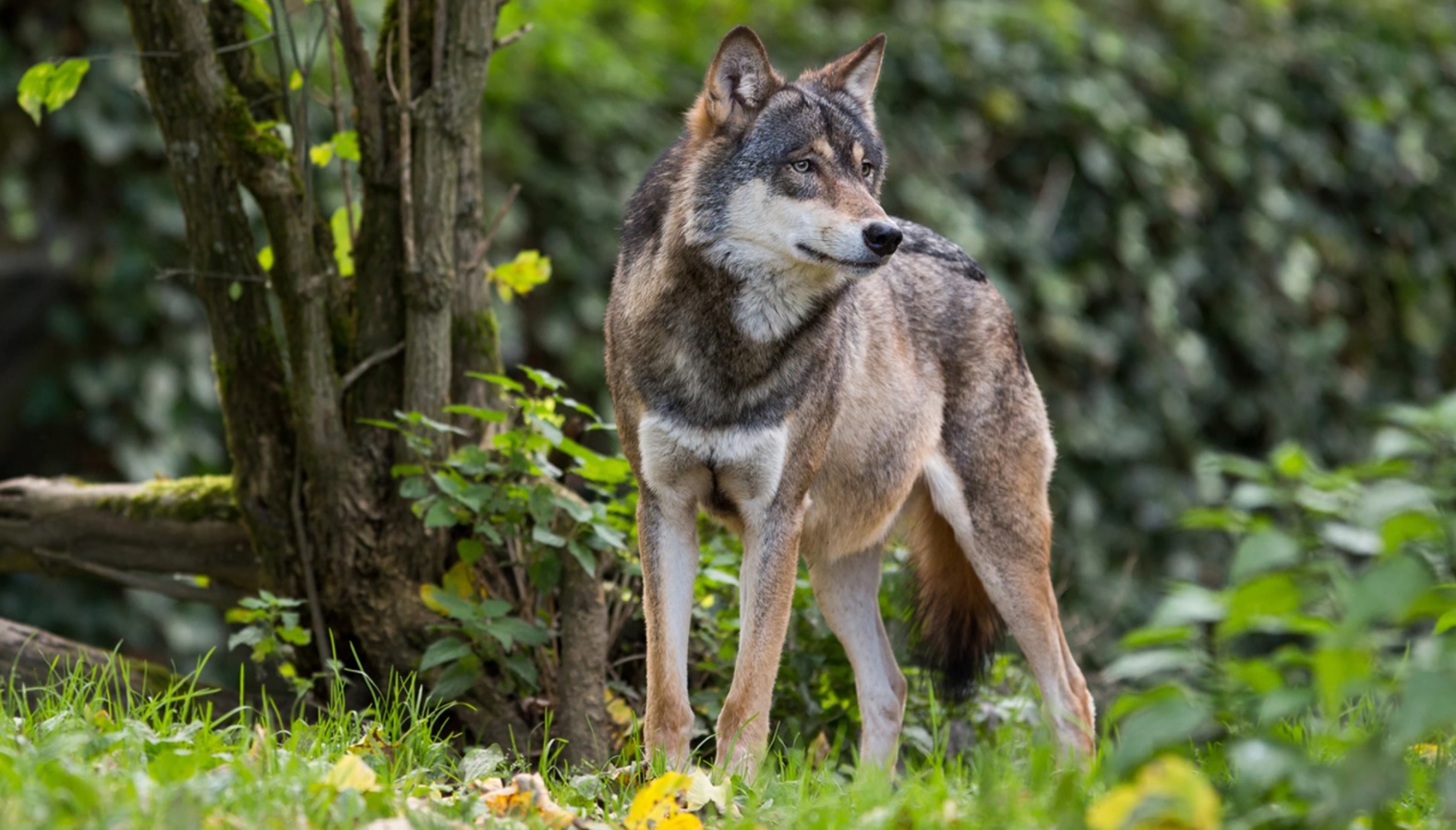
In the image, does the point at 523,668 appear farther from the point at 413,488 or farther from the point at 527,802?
the point at 527,802

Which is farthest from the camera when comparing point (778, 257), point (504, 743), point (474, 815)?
point (504, 743)

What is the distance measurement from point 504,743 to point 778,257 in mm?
1610

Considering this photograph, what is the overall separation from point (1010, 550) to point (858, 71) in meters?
1.54

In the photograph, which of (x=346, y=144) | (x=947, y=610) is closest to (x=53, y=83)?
(x=346, y=144)

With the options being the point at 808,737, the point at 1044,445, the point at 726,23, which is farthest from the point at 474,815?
the point at 726,23

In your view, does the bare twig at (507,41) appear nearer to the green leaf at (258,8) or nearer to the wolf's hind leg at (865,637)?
the green leaf at (258,8)

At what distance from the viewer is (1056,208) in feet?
27.0

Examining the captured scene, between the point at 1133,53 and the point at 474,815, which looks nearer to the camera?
the point at 474,815

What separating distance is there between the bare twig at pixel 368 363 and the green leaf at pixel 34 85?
43.2 inches

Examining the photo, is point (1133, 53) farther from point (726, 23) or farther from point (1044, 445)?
point (1044, 445)

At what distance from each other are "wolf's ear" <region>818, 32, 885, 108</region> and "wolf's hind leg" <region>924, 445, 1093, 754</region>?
3.80 ft

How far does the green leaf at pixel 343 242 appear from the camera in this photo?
15.0ft

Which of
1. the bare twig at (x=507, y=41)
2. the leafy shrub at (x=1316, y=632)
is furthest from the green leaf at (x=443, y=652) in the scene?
the leafy shrub at (x=1316, y=632)

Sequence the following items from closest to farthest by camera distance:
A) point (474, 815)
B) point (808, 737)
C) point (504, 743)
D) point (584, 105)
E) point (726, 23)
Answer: point (474, 815)
point (504, 743)
point (808, 737)
point (584, 105)
point (726, 23)
